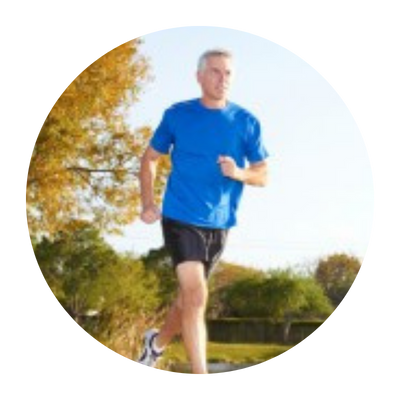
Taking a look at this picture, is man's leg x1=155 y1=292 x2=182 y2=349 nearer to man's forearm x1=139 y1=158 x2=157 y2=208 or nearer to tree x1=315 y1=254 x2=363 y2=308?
man's forearm x1=139 y1=158 x2=157 y2=208

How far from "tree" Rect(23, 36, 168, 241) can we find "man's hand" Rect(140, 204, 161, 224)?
0.13m

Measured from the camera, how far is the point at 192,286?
741cm

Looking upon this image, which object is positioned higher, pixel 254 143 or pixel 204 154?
pixel 254 143

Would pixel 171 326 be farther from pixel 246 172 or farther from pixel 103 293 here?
pixel 246 172

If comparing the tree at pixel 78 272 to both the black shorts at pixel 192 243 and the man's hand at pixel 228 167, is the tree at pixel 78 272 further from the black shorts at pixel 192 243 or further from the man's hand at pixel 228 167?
the man's hand at pixel 228 167

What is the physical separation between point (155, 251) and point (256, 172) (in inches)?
37.8

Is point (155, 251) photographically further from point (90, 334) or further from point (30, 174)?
point (30, 174)

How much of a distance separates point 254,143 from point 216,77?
571 mm

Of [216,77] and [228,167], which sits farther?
[216,77]

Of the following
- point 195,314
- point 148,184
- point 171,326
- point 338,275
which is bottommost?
point 171,326

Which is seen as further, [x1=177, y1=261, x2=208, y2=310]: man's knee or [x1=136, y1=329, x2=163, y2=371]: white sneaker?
[x1=136, y1=329, x2=163, y2=371]: white sneaker


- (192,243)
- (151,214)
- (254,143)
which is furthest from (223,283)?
(254,143)

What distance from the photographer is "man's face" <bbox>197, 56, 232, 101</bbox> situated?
752cm

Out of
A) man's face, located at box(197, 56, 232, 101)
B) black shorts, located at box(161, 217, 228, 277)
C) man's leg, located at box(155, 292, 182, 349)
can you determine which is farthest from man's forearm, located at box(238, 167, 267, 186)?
man's leg, located at box(155, 292, 182, 349)
